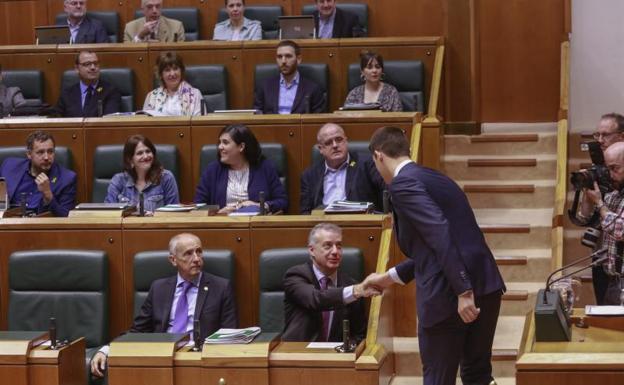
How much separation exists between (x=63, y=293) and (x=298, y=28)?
74.8 inches

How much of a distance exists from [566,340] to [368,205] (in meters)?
1.19

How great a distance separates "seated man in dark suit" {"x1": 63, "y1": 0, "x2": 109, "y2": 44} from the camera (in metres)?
5.09

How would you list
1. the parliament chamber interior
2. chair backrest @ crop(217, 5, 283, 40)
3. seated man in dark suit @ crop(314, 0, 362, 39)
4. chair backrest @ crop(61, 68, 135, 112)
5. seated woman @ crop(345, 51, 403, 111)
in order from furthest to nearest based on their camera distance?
chair backrest @ crop(217, 5, 283, 40) < seated man in dark suit @ crop(314, 0, 362, 39) < chair backrest @ crop(61, 68, 135, 112) < seated woman @ crop(345, 51, 403, 111) < the parliament chamber interior

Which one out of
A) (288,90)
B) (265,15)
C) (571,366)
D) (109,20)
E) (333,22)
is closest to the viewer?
(571,366)

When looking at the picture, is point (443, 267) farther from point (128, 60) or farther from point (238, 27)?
point (238, 27)

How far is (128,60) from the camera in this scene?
463 centimetres

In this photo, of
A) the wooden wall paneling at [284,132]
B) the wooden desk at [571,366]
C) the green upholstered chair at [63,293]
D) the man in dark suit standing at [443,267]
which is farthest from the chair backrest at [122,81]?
the wooden desk at [571,366]

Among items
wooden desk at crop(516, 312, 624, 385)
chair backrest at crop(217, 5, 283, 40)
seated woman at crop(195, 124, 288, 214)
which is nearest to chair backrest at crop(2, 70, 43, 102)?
chair backrest at crop(217, 5, 283, 40)

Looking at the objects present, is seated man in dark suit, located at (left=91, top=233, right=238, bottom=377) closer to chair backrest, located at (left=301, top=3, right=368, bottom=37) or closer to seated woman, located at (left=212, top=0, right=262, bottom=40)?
seated woman, located at (left=212, top=0, right=262, bottom=40)

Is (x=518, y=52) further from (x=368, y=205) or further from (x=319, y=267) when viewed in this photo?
(x=319, y=267)

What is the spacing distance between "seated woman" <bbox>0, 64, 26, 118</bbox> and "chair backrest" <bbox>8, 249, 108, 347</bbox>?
1421 millimetres

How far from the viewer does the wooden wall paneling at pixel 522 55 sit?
15.9ft

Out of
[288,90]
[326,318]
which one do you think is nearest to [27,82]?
[288,90]

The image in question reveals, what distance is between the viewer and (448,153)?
447cm
